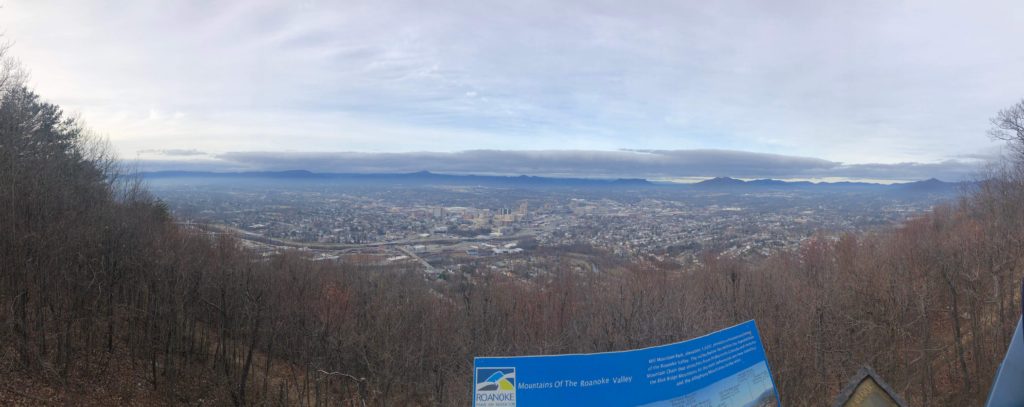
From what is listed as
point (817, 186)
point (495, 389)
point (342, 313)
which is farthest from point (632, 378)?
point (817, 186)

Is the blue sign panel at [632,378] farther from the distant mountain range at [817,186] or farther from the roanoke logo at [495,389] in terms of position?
the distant mountain range at [817,186]

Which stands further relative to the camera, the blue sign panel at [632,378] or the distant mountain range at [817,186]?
the distant mountain range at [817,186]

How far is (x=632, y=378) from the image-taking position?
3633 millimetres

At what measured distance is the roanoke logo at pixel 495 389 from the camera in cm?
344

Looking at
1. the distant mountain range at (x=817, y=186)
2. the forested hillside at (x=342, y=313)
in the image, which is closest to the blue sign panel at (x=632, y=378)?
the forested hillside at (x=342, y=313)

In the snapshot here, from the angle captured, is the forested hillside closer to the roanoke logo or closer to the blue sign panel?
the blue sign panel

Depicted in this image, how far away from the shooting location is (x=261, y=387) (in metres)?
19.2

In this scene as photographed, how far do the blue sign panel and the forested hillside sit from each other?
10.6 meters

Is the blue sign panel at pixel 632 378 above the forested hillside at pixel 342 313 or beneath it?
above

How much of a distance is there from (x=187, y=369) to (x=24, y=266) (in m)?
5.95

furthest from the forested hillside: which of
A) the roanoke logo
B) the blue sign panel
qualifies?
the roanoke logo

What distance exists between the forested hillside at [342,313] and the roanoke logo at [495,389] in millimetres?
11713

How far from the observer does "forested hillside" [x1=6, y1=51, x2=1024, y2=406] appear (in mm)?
14438

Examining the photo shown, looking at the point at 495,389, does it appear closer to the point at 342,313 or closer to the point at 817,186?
the point at 342,313
